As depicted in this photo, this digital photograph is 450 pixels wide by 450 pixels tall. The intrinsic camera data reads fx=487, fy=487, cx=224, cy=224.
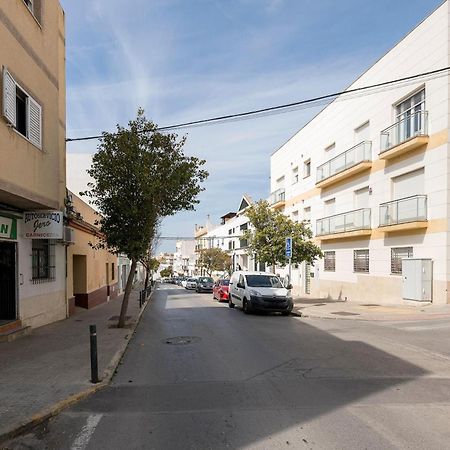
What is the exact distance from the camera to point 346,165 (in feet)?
87.6

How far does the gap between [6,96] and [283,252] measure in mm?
16277

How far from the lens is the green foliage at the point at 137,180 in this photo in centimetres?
1391

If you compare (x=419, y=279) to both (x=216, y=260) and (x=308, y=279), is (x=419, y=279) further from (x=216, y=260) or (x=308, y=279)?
(x=216, y=260)

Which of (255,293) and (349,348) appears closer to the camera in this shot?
(349,348)

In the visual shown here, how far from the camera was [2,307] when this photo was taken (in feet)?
41.0

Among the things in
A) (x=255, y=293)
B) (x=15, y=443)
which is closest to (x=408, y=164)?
(x=255, y=293)

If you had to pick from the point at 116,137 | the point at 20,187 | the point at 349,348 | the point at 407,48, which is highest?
the point at 407,48

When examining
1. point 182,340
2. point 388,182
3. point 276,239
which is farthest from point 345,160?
point 182,340

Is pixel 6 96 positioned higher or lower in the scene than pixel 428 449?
higher

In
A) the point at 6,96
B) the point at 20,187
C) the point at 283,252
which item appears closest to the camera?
the point at 6,96

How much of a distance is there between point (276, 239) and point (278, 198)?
16.4m

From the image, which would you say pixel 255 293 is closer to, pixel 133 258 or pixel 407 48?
pixel 133 258

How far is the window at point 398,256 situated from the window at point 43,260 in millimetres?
14586

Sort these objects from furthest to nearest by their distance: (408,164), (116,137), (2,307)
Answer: (408,164) < (116,137) < (2,307)
